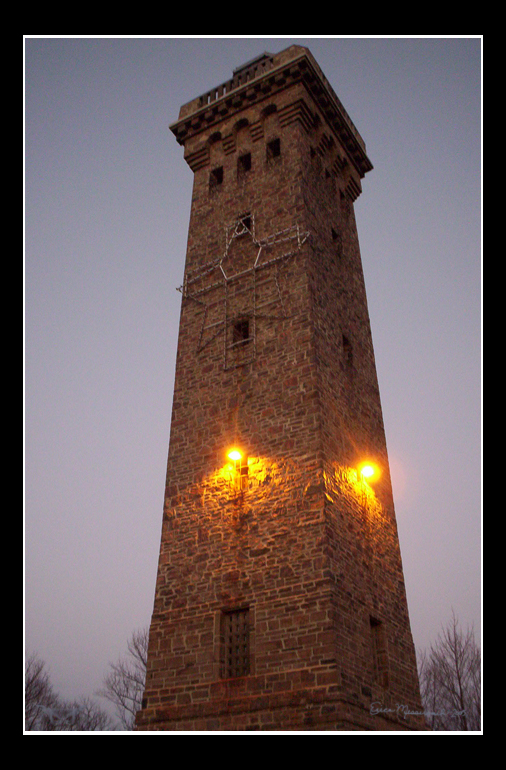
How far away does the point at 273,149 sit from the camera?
79.8 ft

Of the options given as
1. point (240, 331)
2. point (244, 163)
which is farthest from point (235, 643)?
point (244, 163)

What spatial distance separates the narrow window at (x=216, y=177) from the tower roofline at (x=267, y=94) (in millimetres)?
2180

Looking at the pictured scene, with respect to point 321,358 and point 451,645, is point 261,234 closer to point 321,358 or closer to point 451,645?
point 321,358

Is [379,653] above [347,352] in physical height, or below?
below

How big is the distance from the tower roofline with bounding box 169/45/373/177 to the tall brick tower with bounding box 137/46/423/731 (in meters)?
0.10

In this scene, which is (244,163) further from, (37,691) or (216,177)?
(37,691)

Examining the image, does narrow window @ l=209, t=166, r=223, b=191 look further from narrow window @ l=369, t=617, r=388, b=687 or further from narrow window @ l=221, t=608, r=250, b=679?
narrow window @ l=369, t=617, r=388, b=687

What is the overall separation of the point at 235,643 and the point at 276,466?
427cm

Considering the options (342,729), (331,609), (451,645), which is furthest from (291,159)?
(451,645)

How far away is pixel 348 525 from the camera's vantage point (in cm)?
1681

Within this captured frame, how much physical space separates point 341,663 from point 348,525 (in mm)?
3605

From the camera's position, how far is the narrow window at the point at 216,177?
25.1 m

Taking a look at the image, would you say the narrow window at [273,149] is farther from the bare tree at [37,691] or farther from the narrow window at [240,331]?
the bare tree at [37,691]
